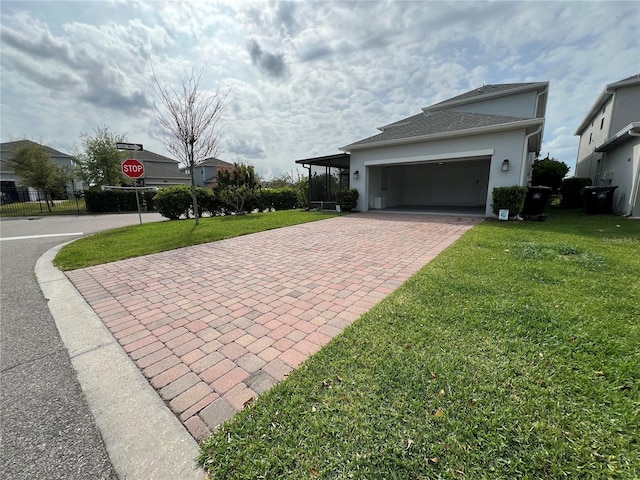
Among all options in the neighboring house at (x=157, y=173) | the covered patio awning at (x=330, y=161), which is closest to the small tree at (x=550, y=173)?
the covered patio awning at (x=330, y=161)

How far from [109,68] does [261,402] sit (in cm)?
1393

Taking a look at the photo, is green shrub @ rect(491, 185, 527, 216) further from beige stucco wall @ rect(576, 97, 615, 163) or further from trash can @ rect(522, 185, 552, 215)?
beige stucco wall @ rect(576, 97, 615, 163)

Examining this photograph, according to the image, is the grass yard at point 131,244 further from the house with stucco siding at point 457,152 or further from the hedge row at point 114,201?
the hedge row at point 114,201

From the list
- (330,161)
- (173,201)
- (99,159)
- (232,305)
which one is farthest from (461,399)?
(99,159)

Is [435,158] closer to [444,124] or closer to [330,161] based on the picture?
[444,124]

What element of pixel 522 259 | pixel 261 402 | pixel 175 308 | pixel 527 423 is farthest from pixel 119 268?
pixel 522 259

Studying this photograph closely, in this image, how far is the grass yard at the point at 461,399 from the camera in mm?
1338

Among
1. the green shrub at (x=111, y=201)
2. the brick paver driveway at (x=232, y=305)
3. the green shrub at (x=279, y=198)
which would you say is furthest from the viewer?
the green shrub at (x=111, y=201)

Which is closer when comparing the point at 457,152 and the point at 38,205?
the point at 457,152

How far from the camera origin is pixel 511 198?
29.7 ft

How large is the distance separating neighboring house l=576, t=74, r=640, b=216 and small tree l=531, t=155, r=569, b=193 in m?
1.52

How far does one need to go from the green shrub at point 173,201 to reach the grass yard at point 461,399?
40.3 feet

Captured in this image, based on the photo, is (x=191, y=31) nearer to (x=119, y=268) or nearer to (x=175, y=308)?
(x=119, y=268)

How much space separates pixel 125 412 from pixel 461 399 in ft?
7.27
